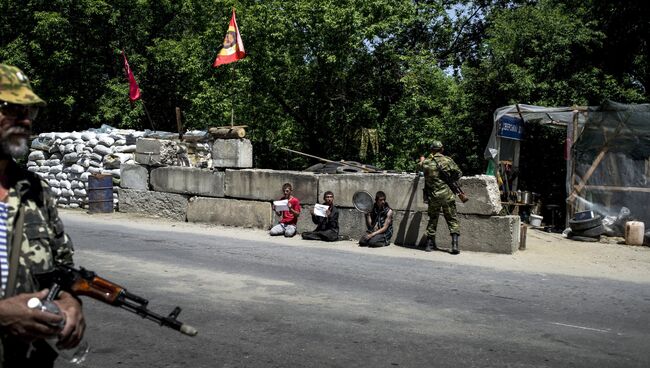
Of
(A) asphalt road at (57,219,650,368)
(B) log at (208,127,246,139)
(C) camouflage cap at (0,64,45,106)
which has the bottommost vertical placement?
(A) asphalt road at (57,219,650,368)

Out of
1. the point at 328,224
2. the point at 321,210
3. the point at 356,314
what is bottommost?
the point at 356,314

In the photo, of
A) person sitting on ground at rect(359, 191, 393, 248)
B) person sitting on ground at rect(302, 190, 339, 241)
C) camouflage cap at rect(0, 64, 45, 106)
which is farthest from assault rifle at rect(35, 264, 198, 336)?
person sitting on ground at rect(302, 190, 339, 241)

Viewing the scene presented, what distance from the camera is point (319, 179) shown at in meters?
12.9

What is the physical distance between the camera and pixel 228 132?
1436 centimetres

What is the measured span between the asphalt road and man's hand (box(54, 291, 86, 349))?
2.46 m

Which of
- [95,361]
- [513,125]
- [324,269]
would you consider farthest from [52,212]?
[513,125]

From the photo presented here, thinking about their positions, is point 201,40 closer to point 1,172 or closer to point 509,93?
point 509,93

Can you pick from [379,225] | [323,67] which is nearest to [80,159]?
[323,67]

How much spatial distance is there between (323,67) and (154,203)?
8.62 metres

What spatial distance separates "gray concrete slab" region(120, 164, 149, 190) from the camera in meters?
15.9

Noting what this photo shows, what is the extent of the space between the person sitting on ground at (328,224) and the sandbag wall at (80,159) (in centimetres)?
691

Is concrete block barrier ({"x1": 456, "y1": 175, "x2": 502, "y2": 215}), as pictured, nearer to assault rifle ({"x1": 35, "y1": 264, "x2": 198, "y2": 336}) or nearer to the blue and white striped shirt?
assault rifle ({"x1": 35, "y1": 264, "x2": 198, "y2": 336})

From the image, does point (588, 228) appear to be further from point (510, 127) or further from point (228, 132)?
point (228, 132)

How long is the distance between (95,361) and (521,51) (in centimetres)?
1739
